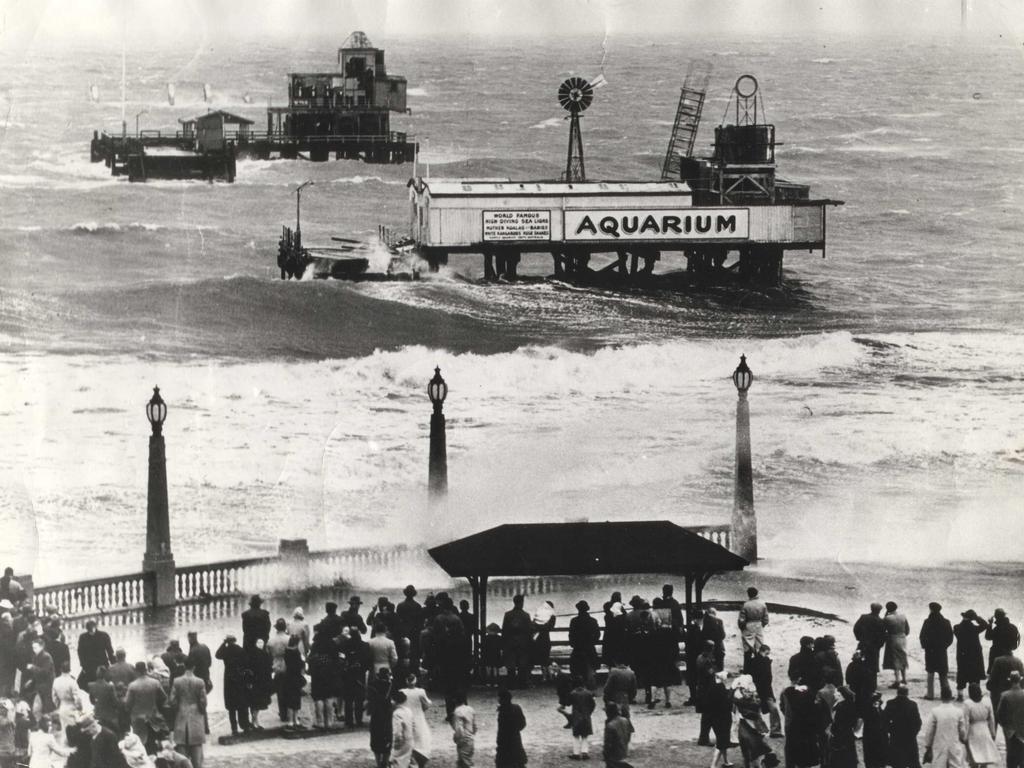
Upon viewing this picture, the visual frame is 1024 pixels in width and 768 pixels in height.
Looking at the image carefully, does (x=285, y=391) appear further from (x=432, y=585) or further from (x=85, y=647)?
(x=85, y=647)

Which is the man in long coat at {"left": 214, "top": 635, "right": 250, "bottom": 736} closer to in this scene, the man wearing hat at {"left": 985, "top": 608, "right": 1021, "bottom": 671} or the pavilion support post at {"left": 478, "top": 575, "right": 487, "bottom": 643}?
the pavilion support post at {"left": 478, "top": 575, "right": 487, "bottom": 643}

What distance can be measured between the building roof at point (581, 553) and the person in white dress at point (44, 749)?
518cm

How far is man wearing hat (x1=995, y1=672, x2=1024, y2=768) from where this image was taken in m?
20.3

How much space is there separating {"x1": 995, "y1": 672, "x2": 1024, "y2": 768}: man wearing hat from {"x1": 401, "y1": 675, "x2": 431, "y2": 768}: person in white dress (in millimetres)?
6428

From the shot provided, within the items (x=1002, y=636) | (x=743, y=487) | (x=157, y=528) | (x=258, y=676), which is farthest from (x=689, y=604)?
(x=157, y=528)

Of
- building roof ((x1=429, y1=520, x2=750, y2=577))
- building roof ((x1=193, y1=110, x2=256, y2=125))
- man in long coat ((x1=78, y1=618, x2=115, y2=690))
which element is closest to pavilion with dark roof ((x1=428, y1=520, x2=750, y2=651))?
building roof ((x1=429, y1=520, x2=750, y2=577))

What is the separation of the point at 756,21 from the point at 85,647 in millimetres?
18538

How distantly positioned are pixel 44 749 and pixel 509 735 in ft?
18.5

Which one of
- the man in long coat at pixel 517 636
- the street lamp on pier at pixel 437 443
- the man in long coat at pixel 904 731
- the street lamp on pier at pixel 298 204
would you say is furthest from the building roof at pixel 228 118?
the man in long coat at pixel 904 731

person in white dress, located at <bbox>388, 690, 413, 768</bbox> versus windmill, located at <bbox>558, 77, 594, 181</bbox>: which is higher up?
windmill, located at <bbox>558, 77, 594, 181</bbox>

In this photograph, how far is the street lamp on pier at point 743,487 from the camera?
2981 centimetres

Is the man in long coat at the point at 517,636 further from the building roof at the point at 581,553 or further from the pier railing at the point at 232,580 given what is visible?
the pier railing at the point at 232,580

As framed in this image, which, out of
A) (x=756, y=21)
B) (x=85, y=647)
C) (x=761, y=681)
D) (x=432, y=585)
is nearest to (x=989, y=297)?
(x=756, y=21)

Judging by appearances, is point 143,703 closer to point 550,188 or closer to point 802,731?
point 802,731
